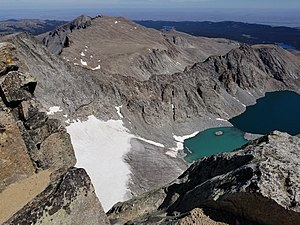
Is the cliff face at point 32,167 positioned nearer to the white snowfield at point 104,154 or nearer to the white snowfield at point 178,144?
the white snowfield at point 104,154

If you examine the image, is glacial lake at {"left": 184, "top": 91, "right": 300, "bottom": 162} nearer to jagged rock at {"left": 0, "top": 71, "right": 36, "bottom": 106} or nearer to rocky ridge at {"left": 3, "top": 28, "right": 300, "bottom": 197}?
rocky ridge at {"left": 3, "top": 28, "right": 300, "bottom": 197}

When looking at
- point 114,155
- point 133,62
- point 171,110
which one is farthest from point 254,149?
point 133,62

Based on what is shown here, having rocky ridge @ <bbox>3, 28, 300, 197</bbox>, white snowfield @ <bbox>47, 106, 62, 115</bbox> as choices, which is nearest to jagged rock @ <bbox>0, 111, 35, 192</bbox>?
rocky ridge @ <bbox>3, 28, 300, 197</bbox>

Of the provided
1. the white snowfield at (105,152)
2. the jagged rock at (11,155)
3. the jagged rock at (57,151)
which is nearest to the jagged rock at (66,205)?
the jagged rock at (11,155)

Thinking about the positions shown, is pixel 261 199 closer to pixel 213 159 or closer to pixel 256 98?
pixel 213 159

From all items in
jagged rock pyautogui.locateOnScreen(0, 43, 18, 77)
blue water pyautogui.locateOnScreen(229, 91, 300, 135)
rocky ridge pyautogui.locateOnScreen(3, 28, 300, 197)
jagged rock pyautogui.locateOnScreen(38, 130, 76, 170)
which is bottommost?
blue water pyautogui.locateOnScreen(229, 91, 300, 135)

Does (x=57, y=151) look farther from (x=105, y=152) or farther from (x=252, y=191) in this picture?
(x=105, y=152)

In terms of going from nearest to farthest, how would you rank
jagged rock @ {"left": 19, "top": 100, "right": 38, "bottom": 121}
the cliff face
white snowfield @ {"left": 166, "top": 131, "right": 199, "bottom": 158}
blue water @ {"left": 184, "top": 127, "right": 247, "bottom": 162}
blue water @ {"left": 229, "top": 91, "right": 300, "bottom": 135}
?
1. the cliff face
2. jagged rock @ {"left": 19, "top": 100, "right": 38, "bottom": 121}
3. white snowfield @ {"left": 166, "top": 131, "right": 199, "bottom": 158}
4. blue water @ {"left": 184, "top": 127, "right": 247, "bottom": 162}
5. blue water @ {"left": 229, "top": 91, "right": 300, "bottom": 135}
